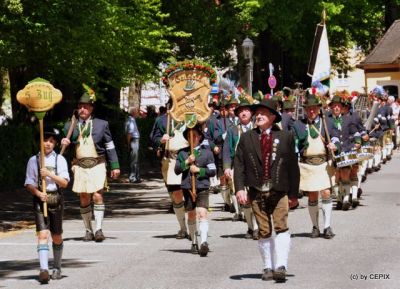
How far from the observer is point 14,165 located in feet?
A: 83.1

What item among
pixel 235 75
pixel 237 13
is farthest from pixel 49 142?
pixel 235 75

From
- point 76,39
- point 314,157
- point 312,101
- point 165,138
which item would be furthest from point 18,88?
point 312,101

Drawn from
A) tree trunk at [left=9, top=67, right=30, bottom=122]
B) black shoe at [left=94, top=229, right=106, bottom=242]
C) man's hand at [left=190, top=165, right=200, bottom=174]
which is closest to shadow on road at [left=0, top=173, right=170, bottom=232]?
black shoe at [left=94, top=229, right=106, bottom=242]

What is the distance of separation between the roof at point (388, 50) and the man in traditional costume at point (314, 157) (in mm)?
49090

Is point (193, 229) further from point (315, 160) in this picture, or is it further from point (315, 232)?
point (315, 160)

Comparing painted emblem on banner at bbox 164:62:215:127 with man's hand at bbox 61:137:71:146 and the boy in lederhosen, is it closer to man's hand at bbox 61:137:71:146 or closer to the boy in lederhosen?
man's hand at bbox 61:137:71:146

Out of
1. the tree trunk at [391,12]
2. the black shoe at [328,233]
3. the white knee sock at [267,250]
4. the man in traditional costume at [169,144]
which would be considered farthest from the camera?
the tree trunk at [391,12]

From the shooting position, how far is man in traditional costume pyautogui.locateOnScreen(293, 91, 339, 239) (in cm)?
1605

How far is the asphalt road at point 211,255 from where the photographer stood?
1195 cm

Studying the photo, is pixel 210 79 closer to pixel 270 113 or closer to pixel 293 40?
pixel 270 113

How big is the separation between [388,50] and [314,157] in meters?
51.7

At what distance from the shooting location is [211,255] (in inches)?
557

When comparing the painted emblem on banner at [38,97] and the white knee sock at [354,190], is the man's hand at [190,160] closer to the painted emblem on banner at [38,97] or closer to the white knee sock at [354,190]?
the painted emblem on banner at [38,97]

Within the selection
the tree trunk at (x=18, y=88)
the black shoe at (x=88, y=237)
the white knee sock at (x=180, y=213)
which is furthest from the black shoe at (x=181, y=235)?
the tree trunk at (x=18, y=88)
